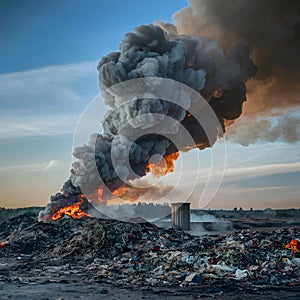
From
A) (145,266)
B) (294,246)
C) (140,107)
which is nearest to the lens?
(145,266)

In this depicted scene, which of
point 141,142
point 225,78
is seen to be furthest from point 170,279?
point 225,78

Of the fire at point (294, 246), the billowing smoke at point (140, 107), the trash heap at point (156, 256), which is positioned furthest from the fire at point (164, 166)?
the fire at point (294, 246)

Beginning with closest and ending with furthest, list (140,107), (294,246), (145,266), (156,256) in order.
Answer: (145,266), (156,256), (294,246), (140,107)

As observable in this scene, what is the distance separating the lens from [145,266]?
18641mm

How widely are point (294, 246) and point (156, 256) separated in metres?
7.01

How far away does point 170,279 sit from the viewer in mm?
15867

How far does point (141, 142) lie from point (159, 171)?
16.3 ft

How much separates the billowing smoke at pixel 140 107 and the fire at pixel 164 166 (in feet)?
2.86

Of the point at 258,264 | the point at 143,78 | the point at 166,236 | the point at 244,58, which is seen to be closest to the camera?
the point at 258,264

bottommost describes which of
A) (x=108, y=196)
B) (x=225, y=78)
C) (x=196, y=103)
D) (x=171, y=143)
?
(x=108, y=196)

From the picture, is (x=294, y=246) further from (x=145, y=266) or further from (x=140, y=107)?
(x=140, y=107)

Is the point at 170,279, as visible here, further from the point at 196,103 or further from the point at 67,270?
the point at 196,103

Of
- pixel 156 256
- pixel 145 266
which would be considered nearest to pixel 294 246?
pixel 156 256

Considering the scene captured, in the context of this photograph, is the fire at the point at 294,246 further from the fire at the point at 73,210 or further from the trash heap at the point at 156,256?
the fire at the point at 73,210
